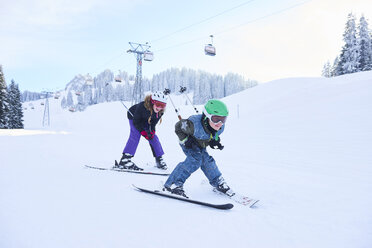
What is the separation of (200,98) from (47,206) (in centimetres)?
7889

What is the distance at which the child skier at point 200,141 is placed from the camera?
9.55ft

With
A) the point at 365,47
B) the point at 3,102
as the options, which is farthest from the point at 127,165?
the point at 365,47

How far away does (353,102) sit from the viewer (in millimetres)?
8914

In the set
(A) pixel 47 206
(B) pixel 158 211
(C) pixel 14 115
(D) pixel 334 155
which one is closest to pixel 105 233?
(B) pixel 158 211

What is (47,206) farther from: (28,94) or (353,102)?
(28,94)

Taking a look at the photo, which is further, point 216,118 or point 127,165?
point 127,165

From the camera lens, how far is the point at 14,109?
3550cm

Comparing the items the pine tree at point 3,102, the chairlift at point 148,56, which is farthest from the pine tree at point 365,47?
the pine tree at point 3,102

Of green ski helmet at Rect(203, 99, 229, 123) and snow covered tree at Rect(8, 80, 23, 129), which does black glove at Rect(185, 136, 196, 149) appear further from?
snow covered tree at Rect(8, 80, 23, 129)

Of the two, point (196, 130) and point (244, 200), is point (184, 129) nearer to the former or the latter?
point (196, 130)

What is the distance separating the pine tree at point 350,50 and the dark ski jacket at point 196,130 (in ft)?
130

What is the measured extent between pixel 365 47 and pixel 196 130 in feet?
138

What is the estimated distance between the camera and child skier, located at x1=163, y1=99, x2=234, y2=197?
291 cm

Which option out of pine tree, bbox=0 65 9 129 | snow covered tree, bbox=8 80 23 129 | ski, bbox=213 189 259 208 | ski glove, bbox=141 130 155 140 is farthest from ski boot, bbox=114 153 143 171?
snow covered tree, bbox=8 80 23 129
